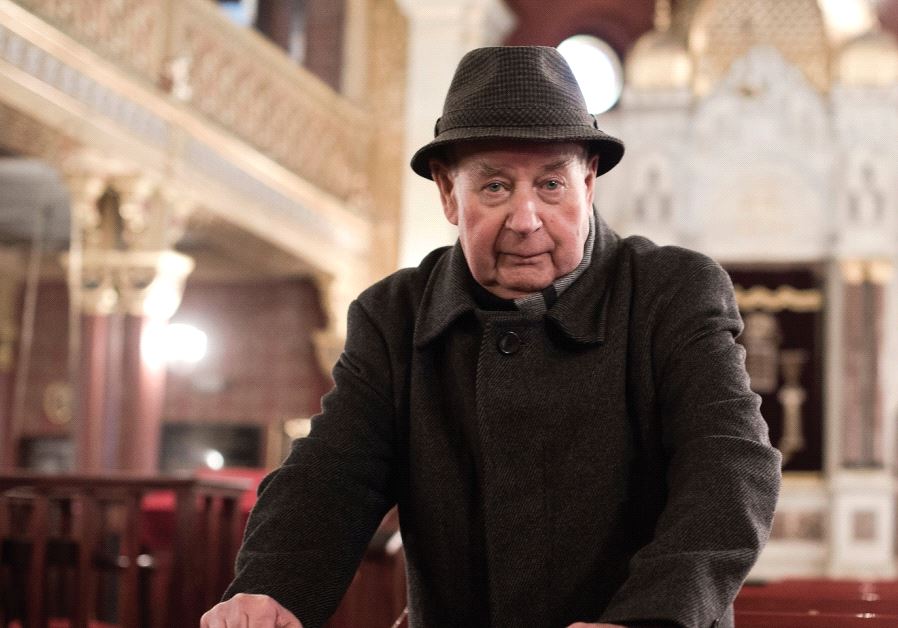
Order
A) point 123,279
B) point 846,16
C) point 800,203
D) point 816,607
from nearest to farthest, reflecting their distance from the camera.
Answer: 1. point 816,607
2. point 123,279
3. point 800,203
4. point 846,16

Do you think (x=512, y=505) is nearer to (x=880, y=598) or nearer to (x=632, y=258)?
(x=632, y=258)

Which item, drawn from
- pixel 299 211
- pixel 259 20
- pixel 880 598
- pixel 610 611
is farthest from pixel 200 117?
pixel 610 611

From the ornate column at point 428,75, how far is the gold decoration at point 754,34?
7.73 feet

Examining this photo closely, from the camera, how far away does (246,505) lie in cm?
753

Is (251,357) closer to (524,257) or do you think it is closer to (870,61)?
(870,61)

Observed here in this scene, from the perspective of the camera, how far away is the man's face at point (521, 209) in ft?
6.39

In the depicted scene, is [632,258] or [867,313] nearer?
[632,258]

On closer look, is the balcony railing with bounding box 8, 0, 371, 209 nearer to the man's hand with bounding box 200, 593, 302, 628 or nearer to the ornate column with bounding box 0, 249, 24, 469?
the ornate column with bounding box 0, 249, 24, 469

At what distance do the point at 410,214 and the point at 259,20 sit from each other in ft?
8.54

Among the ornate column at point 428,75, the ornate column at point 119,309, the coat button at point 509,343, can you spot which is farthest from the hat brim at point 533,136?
the ornate column at point 428,75

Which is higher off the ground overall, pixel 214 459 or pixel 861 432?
pixel 861 432

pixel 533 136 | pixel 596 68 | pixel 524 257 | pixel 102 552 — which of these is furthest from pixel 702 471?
pixel 596 68

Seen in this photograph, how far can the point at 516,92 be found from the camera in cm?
194

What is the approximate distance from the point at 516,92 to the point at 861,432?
11.3 m
